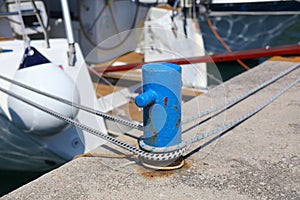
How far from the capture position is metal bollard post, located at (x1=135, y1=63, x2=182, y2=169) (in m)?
1.42

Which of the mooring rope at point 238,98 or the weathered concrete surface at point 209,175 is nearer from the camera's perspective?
the weathered concrete surface at point 209,175

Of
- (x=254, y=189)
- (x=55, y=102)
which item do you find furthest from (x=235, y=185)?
(x=55, y=102)

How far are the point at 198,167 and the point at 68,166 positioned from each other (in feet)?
1.89

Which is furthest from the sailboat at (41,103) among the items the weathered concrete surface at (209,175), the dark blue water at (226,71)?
the weathered concrete surface at (209,175)

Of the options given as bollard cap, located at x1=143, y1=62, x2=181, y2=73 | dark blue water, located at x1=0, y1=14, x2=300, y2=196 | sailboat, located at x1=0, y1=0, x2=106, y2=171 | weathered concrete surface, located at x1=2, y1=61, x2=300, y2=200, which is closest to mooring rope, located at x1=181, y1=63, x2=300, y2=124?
weathered concrete surface, located at x1=2, y1=61, x2=300, y2=200

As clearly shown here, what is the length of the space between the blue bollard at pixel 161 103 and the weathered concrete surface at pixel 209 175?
18 cm

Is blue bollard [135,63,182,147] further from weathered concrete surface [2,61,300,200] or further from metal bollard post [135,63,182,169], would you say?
weathered concrete surface [2,61,300,200]

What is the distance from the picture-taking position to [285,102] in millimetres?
2389

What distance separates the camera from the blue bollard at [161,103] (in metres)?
1.42

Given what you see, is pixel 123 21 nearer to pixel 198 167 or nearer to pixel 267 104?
pixel 267 104

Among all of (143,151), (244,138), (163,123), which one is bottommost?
(244,138)

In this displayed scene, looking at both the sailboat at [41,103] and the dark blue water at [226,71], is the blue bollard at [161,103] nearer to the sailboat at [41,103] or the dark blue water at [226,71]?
the sailboat at [41,103]

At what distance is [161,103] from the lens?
56.8 inches

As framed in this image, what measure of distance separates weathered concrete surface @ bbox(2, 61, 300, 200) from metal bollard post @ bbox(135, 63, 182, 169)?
0.18 metres
